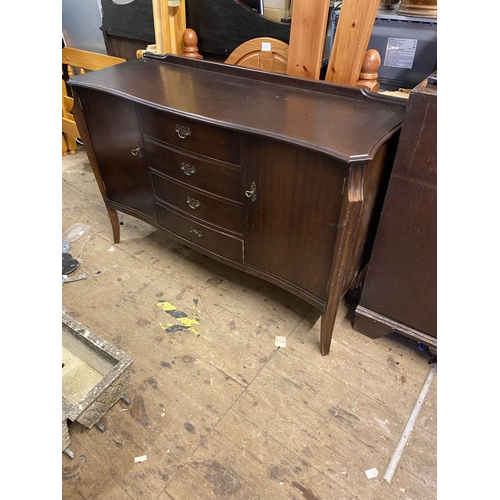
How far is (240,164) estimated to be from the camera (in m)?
1.17

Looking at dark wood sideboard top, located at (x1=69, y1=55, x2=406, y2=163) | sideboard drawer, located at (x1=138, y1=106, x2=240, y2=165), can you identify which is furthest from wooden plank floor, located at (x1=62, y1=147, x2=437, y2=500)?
dark wood sideboard top, located at (x1=69, y1=55, x2=406, y2=163)

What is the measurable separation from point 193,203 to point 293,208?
444 mm

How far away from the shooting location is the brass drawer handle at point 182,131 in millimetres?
1227

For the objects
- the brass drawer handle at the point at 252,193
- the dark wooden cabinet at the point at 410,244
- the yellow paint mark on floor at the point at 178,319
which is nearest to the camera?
the dark wooden cabinet at the point at 410,244

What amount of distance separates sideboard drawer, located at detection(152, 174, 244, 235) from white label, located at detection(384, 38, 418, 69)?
73 centimetres

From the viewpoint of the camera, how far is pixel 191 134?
48.2 inches

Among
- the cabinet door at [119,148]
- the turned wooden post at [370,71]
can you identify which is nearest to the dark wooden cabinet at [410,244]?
the turned wooden post at [370,71]

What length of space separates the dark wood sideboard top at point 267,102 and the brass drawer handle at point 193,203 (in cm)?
34

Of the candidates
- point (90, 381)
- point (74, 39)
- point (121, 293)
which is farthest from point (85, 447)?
point (74, 39)

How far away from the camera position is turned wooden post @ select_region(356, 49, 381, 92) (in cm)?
122

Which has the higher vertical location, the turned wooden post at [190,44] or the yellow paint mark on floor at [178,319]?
the turned wooden post at [190,44]

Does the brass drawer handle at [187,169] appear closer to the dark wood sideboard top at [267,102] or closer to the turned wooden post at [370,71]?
the dark wood sideboard top at [267,102]

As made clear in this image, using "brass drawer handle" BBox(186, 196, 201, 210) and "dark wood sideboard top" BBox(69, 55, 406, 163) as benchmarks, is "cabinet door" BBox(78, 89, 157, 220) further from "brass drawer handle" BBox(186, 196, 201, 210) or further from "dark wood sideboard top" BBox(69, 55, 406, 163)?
"brass drawer handle" BBox(186, 196, 201, 210)

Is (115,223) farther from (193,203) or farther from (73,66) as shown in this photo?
(73,66)
